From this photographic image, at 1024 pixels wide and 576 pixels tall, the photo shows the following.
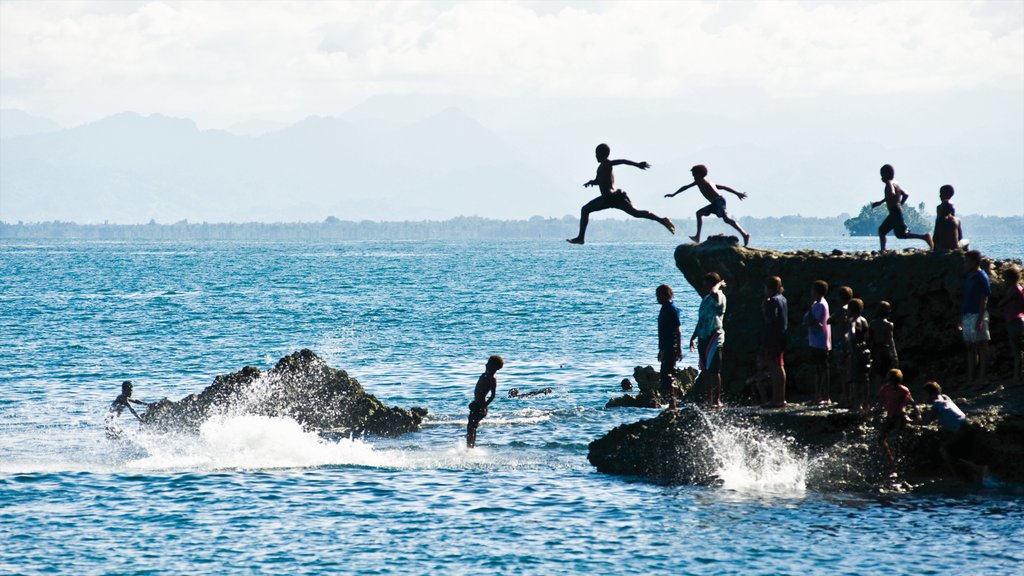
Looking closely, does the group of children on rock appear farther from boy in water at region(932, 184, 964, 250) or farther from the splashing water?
the splashing water

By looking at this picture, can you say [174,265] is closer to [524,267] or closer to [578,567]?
[524,267]

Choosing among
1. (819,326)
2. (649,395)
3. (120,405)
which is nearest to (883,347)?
(819,326)

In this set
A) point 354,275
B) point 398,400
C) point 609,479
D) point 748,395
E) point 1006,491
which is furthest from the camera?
point 354,275

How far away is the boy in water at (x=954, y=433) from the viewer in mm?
17781

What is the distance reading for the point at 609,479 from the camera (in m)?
20.5

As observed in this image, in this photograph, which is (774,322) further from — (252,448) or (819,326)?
(252,448)

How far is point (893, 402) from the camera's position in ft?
58.5

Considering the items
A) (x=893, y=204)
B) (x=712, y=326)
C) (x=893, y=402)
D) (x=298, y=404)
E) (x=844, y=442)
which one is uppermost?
(x=893, y=204)

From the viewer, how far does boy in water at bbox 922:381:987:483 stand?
17781mm

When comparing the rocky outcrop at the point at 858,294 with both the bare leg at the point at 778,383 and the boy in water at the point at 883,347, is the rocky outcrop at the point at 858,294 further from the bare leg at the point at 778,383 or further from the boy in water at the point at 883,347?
the bare leg at the point at 778,383

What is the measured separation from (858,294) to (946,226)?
1876 mm

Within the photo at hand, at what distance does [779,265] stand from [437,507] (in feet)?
25.5

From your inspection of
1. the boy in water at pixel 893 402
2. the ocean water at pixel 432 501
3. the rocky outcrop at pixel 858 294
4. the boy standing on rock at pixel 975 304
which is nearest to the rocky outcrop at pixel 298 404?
the ocean water at pixel 432 501

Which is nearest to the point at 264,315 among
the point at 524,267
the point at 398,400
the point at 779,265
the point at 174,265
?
the point at 398,400
